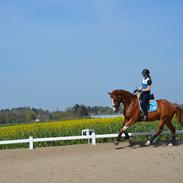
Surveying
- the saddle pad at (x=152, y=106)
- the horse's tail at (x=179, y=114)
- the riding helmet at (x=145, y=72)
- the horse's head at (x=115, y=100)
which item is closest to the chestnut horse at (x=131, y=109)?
the horse's head at (x=115, y=100)

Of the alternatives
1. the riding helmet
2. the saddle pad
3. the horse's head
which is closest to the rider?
the riding helmet

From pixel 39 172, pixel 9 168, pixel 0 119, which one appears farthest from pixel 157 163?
pixel 0 119

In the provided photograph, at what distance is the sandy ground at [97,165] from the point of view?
34.8 ft

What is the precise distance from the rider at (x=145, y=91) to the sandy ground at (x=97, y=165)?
55.6 inches

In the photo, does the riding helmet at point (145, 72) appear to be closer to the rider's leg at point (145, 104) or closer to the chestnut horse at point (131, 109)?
the rider's leg at point (145, 104)

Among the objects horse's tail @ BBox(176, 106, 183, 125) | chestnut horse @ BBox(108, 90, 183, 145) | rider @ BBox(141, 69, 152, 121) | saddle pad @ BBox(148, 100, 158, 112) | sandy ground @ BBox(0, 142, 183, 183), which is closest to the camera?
sandy ground @ BBox(0, 142, 183, 183)

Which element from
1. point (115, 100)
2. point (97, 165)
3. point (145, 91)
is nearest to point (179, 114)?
point (145, 91)

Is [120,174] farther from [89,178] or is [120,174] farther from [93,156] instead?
[93,156]

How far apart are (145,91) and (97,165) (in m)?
4.18

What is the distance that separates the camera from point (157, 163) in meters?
12.3

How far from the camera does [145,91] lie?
1545cm

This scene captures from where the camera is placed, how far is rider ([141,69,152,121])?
15367mm

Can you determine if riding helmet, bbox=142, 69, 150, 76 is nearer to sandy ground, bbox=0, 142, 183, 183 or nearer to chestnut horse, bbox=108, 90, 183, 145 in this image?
chestnut horse, bbox=108, 90, 183, 145

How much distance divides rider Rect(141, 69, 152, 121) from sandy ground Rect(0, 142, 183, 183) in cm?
141
